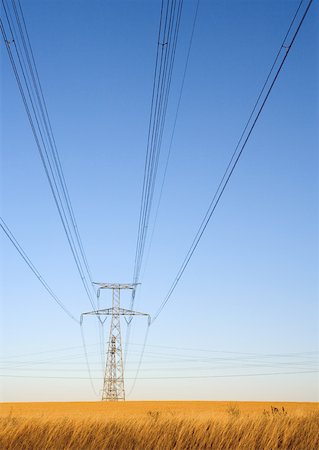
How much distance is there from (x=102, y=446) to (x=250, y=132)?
759 centimetres

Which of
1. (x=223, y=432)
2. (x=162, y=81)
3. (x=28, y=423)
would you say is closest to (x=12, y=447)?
(x=28, y=423)

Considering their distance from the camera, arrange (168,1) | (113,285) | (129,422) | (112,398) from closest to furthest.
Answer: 1. (168,1)
2. (129,422)
3. (113,285)
4. (112,398)

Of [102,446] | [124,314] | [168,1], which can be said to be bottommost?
[102,446]

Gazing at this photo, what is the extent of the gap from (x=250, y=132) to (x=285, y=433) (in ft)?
22.5

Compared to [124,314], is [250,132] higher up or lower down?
lower down

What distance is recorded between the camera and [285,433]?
482 inches

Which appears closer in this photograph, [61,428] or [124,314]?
[61,428]

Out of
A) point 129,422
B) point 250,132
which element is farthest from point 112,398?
point 250,132

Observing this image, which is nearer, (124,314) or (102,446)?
(102,446)

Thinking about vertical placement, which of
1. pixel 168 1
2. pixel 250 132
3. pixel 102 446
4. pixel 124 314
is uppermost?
pixel 124 314

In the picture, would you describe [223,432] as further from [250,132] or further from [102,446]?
[250,132]

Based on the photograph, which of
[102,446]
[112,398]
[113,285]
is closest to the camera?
[102,446]

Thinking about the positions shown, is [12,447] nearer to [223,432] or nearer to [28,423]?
[28,423]

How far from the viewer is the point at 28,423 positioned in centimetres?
1273
